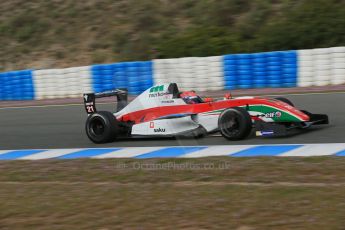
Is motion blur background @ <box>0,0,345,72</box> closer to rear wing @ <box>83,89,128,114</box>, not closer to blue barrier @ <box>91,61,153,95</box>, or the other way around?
blue barrier @ <box>91,61,153,95</box>

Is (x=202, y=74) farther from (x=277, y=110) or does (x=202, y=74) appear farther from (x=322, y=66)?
(x=277, y=110)

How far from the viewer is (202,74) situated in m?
17.0

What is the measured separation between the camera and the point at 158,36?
79.4 ft

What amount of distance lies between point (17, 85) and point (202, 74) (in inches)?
279

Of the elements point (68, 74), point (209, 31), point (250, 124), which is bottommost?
point (250, 124)

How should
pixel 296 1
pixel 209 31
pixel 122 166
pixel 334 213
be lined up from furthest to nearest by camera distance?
pixel 296 1 < pixel 209 31 < pixel 122 166 < pixel 334 213

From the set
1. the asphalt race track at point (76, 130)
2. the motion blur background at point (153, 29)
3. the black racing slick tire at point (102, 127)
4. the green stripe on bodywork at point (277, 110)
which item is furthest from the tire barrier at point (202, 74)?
the green stripe on bodywork at point (277, 110)

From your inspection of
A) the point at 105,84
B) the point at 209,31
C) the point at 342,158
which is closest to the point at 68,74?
the point at 105,84

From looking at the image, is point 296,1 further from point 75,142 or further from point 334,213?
point 334,213

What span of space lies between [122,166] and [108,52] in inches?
713

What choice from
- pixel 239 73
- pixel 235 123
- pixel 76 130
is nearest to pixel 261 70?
pixel 239 73

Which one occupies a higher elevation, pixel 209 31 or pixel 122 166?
pixel 209 31

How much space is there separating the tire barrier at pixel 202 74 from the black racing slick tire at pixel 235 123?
5400mm

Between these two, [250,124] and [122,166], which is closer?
[122,166]
